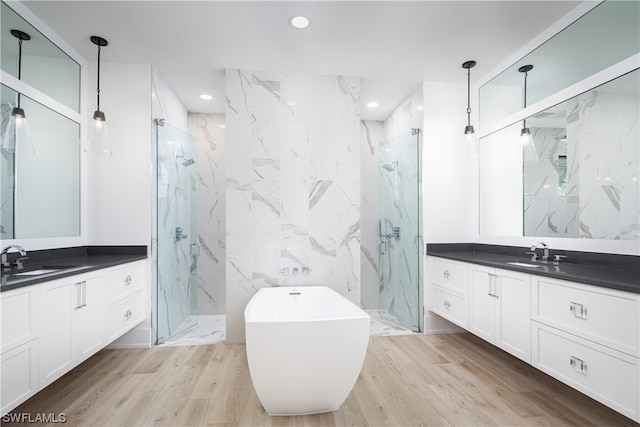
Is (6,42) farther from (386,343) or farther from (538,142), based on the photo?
(538,142)

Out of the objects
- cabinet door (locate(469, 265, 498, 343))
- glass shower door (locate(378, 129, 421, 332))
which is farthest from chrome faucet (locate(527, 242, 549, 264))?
glass shower door (locate(378, 129, 421, 332))

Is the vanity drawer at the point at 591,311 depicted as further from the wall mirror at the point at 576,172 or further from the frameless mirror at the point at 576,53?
the frameless mirror at the point at 576,53

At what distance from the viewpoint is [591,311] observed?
5.52 feet

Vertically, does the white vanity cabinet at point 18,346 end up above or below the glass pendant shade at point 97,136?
below

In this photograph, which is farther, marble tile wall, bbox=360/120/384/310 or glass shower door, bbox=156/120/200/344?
marble tile wall, bbox=360/120/384/310

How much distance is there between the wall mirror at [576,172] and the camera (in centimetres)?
203

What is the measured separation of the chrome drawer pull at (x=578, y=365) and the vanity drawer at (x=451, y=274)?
→ 3.38ft

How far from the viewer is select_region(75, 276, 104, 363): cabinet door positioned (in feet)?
6.88

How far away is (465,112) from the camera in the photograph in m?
3.49

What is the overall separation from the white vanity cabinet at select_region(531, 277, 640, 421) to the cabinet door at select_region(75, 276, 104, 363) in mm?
2945

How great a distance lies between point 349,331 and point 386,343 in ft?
4.71

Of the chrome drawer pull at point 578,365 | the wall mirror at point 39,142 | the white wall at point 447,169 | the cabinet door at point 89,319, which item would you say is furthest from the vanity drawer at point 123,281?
the chrome drawer pull at point 578,365

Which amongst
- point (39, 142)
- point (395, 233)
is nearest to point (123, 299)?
point (39, 142)

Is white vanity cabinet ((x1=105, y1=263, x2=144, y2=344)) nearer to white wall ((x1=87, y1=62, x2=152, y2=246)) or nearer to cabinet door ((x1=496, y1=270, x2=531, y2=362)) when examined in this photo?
white wall ((x1=87, y1=62, x2=152, y2=246))
